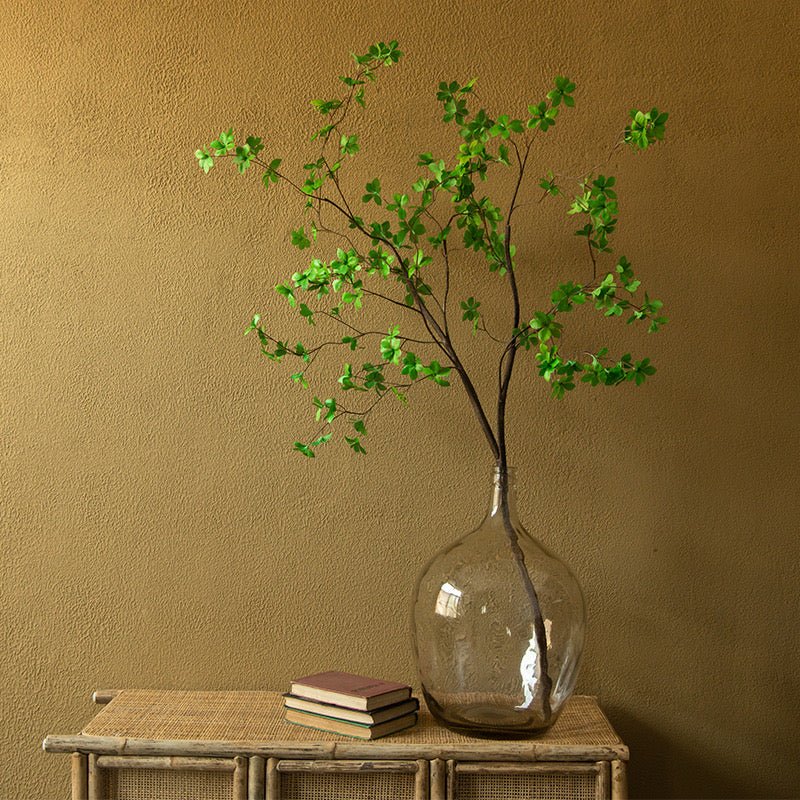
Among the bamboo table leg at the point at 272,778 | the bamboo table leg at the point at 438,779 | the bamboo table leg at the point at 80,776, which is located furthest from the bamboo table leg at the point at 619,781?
the bamboo table leg at the point at 80,776

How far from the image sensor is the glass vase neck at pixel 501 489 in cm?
182

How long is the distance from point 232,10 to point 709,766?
1.90m

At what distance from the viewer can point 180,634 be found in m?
2.07

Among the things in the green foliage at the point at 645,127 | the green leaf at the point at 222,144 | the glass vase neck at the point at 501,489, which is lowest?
the glass vase neck at the point at 501,489

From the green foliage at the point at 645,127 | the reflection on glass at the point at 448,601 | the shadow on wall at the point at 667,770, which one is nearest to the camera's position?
the green foliage at the point at 645,127

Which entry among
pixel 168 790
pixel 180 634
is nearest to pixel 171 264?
pixel 180 634

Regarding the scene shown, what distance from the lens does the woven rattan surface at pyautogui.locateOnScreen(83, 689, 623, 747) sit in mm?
1736

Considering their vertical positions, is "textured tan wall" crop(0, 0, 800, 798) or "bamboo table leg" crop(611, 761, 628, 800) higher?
"textured tan wall" crop(0, 0, 800, 798)

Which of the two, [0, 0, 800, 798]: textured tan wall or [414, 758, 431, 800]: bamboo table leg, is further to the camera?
[0, 0, 800, 798]: textured tan wall

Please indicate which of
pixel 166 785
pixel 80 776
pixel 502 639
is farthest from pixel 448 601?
pixel 80 776

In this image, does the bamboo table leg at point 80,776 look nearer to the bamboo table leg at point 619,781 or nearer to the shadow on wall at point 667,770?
the bamboo table leg at point 619,781

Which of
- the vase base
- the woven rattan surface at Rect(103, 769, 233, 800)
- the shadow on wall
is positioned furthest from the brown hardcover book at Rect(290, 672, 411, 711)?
the shadow on wall

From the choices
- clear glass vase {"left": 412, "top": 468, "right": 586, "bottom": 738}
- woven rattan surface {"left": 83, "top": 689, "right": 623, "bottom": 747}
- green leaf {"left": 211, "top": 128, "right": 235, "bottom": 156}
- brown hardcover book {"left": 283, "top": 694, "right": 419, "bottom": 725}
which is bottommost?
woven rattan surface {"left": 83, "top": 689, "right": 623, "bottom": 747}

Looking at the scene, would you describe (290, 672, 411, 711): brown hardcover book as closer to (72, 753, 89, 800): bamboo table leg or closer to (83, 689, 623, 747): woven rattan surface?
(83, 689, 623, 747): woven rattan surface
